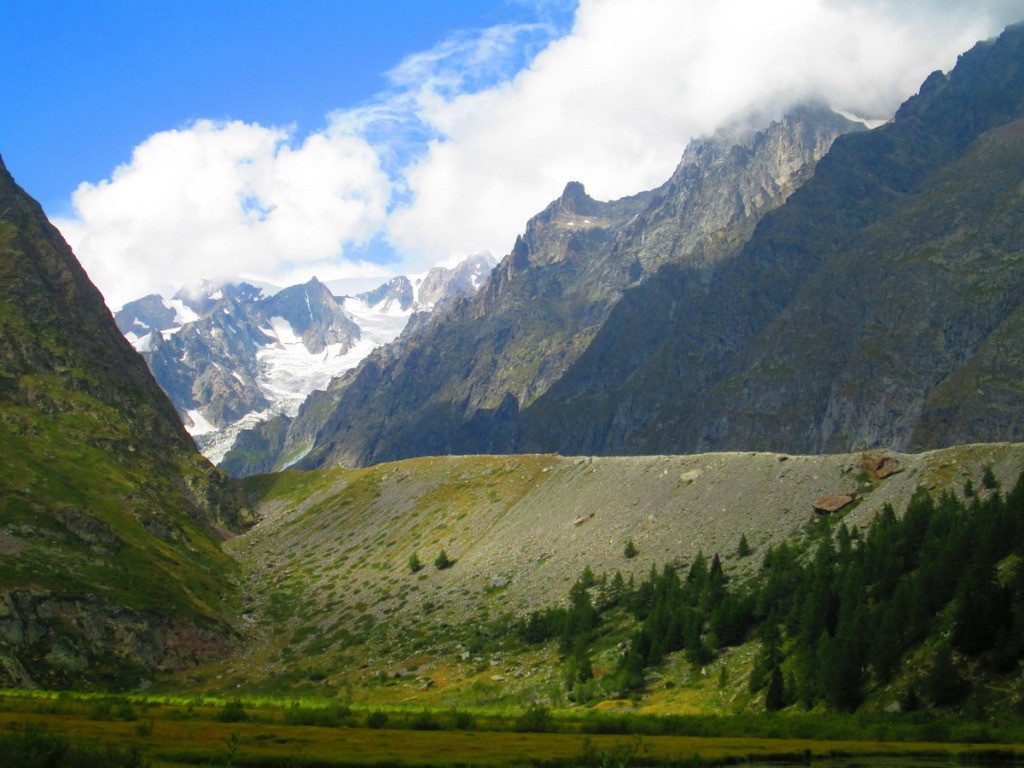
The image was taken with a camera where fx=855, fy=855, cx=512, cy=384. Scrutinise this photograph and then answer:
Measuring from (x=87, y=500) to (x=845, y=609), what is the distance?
3835 inches

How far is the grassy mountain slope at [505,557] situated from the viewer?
7688 centimetres

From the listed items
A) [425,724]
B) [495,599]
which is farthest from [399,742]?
[495,599]

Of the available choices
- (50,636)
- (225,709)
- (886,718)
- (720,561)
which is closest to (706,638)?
(720,561)

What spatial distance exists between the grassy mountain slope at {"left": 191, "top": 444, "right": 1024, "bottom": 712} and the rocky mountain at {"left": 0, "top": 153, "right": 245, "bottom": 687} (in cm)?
781

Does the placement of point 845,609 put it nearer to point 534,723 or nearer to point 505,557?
point 534,723

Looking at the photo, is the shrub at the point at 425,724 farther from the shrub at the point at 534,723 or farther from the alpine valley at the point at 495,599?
the shrub at the point at 534,723

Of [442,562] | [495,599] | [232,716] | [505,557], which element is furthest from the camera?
[442,562]

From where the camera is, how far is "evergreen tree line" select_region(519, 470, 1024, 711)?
4484cm

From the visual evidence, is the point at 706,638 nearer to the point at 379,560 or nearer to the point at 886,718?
the point at 886,718

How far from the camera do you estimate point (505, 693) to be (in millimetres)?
68688

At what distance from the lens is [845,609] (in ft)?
183

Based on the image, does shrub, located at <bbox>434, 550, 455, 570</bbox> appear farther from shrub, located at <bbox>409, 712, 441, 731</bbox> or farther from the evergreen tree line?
shrub, located at <bbox>409, 712, 441, 731</bbox>

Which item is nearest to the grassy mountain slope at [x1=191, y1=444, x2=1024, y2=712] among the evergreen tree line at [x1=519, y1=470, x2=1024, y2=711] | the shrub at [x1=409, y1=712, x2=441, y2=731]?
the evergreen tree line at [x1=519, y1=470, x2=1024, y2=711]

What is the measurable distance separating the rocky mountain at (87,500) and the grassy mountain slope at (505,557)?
7.81m
